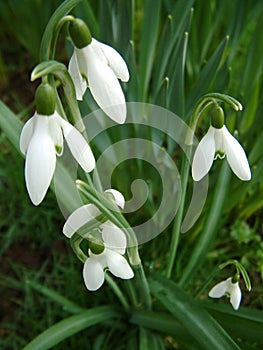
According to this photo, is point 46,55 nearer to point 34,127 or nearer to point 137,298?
point 34,127

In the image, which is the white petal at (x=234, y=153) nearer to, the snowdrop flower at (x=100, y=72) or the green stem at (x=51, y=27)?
the snowdrop flower at (x=100, y=72)

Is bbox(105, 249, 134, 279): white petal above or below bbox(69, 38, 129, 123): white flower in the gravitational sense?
below

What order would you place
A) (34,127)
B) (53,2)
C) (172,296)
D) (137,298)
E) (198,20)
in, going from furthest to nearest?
1. (53,2)
2. (198,20)
3. (137,298)
4. (172,296)
5. (34,127)

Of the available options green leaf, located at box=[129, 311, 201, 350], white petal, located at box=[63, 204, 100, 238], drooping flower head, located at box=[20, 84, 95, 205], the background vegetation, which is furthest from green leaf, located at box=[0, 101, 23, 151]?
green leaf, located at box=[129, 311, 201, 350]

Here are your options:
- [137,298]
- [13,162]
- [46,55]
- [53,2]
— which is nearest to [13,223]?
[13,162]

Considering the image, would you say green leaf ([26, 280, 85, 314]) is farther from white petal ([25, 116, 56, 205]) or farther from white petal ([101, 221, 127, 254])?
white petal ([25, 116, 56, 205])

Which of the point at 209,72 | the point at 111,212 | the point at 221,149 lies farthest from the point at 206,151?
the point at 209,72

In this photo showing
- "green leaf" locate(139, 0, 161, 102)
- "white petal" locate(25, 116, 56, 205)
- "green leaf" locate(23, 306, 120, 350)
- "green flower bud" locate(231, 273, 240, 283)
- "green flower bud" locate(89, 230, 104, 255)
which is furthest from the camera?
"green leaf" locate(139, 0, 161, 102)
